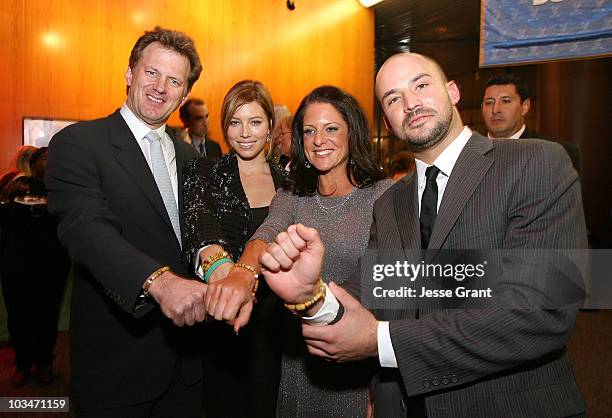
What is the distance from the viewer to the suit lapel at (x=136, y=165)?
1.69 meters

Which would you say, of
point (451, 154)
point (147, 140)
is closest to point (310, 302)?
point (451, 154)

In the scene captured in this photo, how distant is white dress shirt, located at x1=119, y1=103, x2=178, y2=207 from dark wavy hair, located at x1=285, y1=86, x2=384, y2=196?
53 centimetres

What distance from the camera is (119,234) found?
61.8 inches

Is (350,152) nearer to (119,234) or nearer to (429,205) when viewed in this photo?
(429,205)

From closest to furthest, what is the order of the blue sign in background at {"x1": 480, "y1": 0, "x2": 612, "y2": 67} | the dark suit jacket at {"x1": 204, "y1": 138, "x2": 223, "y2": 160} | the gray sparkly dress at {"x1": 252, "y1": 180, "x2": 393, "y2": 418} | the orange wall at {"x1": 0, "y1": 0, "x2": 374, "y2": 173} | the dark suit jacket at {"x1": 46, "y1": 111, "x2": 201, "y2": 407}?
the dark suit jacket at {"x1": 46, "y1": 111, "x2": 201, "y2": 407}, the gray sparkly dress at {"x1": 252, "y1": 180, "x2": 393, "y2": 418}, the blue sign in background at {"x1": 480, "y1": 0, "x2": 612, "y2": 67}, the dark suit jacket at {"x1": 204, "y1": 138, "x2": 223, "y2": 160}, the orange wall at {"x1": 0, "y1": 0, "x2": 374, "y2": 173}

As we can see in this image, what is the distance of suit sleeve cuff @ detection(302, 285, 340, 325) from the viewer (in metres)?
1.19

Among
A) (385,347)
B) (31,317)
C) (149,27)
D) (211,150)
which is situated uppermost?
(149,27)

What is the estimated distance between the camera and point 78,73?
5590mm

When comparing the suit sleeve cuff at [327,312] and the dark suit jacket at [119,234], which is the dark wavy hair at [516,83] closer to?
the dark suit jacket at [119,234]

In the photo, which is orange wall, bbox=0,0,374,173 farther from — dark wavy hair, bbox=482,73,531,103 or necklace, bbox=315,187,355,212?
necklace, bbox=315,187,355,212

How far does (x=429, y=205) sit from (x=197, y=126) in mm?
4208

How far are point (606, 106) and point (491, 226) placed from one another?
6.45 m

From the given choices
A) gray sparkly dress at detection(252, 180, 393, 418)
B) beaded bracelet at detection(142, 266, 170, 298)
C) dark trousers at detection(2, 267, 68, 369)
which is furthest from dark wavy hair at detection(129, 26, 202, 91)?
dark trousers at detection(2, 267, 68, 369)

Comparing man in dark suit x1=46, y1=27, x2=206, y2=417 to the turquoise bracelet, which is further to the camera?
the turquoise bracelet
